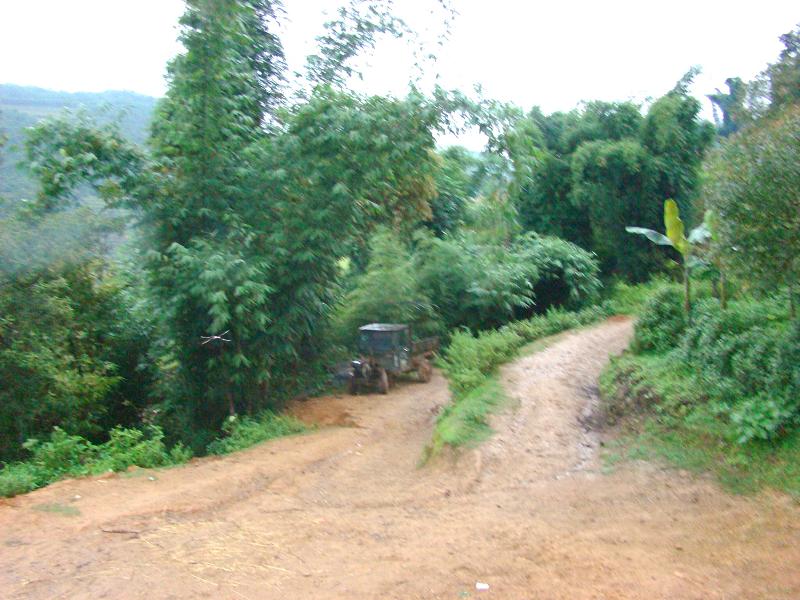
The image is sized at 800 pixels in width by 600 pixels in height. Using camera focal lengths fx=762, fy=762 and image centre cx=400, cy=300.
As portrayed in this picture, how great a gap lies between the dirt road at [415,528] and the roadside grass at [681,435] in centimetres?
24

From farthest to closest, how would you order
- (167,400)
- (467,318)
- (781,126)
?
(467,318) → (167,400) → (781,126)

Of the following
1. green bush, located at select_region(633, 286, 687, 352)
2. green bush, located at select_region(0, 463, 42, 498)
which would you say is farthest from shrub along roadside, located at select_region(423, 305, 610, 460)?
green bush, located at select_region(0, 463, 42, 498)

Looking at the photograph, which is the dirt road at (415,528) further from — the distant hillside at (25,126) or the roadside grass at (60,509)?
the distant hillside at (25,126)

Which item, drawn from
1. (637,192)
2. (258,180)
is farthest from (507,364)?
(637,192)

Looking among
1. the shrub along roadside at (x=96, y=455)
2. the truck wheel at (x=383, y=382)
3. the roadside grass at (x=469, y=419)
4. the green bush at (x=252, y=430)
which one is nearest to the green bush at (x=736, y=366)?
the roadside grass at (x=469, y=419)

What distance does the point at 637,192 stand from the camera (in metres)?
20.2

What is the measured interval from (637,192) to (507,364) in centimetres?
1051

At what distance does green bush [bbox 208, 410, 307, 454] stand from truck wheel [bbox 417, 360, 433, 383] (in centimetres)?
364

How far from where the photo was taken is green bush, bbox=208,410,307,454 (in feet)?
35.5

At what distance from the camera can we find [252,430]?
11094 mm

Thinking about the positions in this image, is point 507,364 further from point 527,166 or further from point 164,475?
point 164,475

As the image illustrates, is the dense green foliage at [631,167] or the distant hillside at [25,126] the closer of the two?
the distant hillside at [25,126]

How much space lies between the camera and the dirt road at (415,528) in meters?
5.39

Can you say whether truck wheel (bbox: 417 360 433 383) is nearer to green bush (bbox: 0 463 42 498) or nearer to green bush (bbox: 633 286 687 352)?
green bush (bbox: 633 286 687 352)
